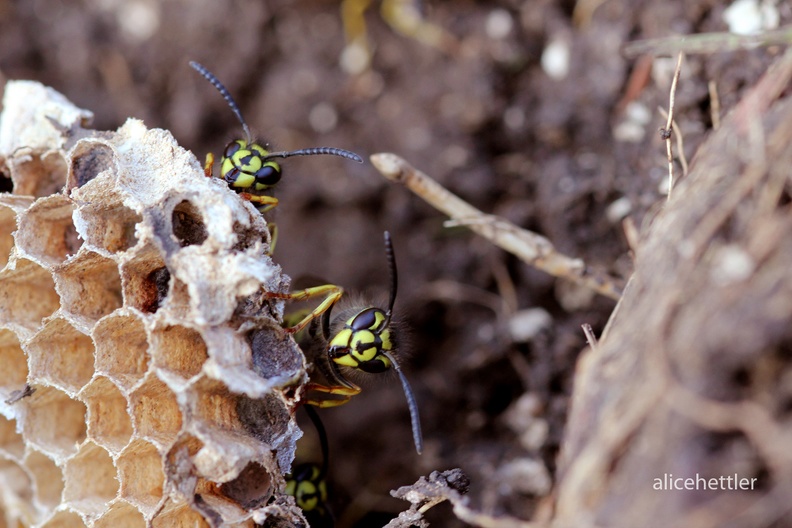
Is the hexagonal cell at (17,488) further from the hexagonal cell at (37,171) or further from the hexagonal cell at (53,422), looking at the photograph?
the hexagonal cell at (37,171)

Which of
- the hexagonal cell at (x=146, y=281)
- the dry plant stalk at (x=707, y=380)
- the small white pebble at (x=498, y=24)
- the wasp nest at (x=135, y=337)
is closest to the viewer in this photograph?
the dry plant stalk at (x=707, y=380)

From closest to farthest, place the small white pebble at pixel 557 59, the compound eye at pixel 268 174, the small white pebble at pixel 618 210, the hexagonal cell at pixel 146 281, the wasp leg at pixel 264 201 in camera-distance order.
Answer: the hexagonal cell at pixel 146 281, the wasp leg at pixel 264 201, the compound eye at pixel 268 174, the small white pebble at pixel 618 210, the small white pebble at pixel 557 59

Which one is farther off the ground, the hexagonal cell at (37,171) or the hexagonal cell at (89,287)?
the hexagonal cell at (37,171)

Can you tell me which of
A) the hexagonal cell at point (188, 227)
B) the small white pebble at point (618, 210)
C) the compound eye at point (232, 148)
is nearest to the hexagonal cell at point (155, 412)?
the hexagonal cell at point (188, 227)


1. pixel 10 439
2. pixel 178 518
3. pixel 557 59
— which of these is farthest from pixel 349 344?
pixel 557 59

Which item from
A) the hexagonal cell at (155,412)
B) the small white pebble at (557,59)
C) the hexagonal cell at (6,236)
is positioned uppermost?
the small white pebble at (557,59)

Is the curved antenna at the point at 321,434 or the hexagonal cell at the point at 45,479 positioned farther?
the curved antenna at the point at 321,434

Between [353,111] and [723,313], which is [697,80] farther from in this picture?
[353,111]

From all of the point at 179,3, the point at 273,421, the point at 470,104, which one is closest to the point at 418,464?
the point at 273,421
